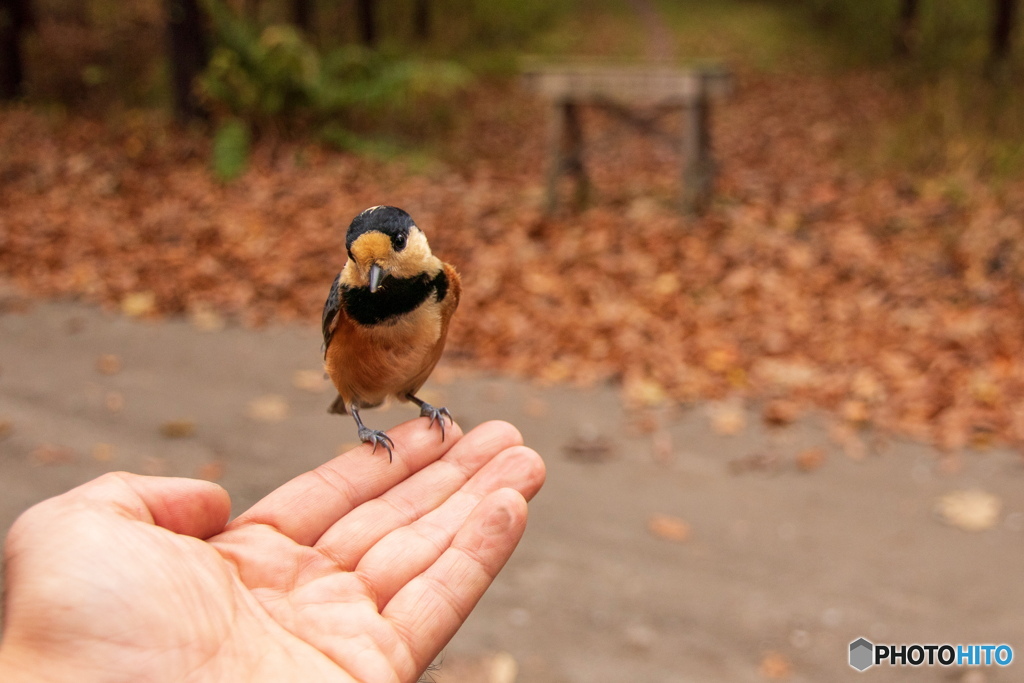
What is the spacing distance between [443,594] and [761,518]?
2489mm

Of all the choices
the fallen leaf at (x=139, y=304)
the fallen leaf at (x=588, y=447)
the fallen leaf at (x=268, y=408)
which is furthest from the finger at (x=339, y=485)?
the fallen leaf at (x=139, y=304)

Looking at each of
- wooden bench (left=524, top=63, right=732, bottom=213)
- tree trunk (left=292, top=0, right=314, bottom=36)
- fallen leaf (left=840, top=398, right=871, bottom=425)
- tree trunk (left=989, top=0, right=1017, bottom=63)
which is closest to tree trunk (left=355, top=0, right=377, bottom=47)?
tree trunk (left=292, top=0, right=314, bottom=36)

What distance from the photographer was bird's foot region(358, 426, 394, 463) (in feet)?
6.97

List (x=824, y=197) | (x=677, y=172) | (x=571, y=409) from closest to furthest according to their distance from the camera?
(x=571, y=409), (x=824, y=197), (x=677, y=172)

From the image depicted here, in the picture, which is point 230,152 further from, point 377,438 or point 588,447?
point 377,438

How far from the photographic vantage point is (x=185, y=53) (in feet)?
30.7

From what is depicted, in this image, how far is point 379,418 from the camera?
14.3 feet

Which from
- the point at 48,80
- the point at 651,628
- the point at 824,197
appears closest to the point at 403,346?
the point at 651,628

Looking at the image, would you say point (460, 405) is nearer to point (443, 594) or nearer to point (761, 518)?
point (761, 518)

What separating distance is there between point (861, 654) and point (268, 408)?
10.6 ft

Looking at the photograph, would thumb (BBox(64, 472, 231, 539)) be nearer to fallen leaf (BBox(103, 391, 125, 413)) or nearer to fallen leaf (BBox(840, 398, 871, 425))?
fallen leaf (BBox(103, 391, 125, 413))

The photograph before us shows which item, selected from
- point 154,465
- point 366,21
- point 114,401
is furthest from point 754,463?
point 366,21

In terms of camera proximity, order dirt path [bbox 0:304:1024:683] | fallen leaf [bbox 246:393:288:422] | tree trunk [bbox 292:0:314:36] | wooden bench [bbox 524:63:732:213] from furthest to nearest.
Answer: tree trunk [bbox 292:0:314:36] < wooden bench [bbox 524:63:732:213] < fallen leaf [bbox 246:393:288:422] < dirt path [bbox 0:304:1024:683]

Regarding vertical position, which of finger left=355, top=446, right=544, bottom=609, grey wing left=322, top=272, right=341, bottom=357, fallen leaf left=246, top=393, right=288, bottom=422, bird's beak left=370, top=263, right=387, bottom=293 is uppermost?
bird's beak left=370, top=263, right=387, bottom=293
